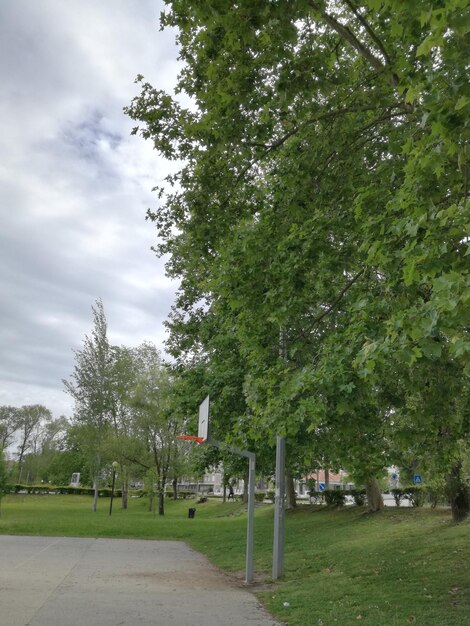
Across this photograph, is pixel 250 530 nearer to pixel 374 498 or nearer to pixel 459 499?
pixel 459 499

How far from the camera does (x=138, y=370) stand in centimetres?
4203

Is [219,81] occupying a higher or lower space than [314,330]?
higher

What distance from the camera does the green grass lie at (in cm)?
786

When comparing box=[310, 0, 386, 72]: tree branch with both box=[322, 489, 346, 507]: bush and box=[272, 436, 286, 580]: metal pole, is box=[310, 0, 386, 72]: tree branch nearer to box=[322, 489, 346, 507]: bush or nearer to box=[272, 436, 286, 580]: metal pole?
box=[272, 436, 286, 580]: metal pole

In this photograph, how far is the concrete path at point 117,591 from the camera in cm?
766

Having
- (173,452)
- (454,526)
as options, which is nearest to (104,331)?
(173,452)

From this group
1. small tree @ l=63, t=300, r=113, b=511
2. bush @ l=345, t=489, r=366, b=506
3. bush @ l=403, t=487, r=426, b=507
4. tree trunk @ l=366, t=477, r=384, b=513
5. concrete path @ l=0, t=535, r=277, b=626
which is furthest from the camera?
small tree @ l=63, t=300, r=113, b=511

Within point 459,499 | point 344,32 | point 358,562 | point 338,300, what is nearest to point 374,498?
point 459,499

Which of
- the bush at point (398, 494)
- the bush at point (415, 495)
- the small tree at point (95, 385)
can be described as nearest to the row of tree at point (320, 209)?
the bush at point (415, 495)

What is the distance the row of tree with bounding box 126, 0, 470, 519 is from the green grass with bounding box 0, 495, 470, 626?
190cm

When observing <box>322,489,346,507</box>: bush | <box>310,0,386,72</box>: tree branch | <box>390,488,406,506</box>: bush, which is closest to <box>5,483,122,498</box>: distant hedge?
<box>322,489,346,507</box>: bush

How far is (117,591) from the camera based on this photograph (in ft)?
32.1

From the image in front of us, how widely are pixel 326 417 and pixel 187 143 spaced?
5326 millimetres

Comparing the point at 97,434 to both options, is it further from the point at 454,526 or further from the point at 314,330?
the point at 314,330
